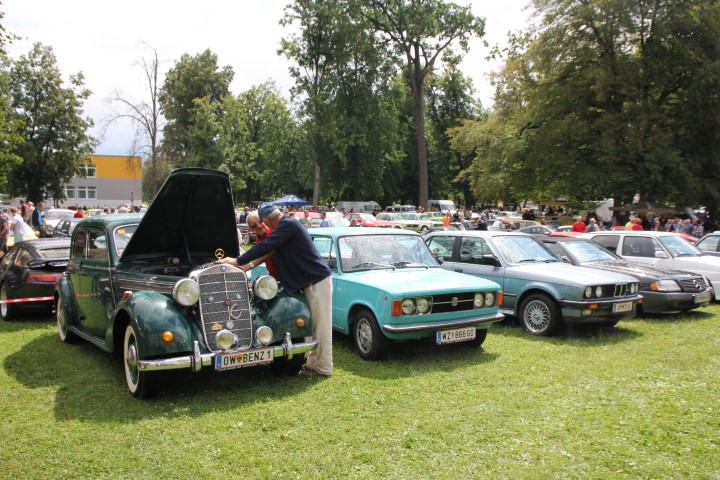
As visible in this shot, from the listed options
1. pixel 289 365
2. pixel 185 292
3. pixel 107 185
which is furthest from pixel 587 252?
pixel 107 185

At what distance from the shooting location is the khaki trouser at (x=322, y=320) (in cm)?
609

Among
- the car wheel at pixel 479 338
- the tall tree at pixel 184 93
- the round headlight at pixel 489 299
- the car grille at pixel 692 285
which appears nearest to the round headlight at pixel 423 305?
the round headlight at pixel 489 299

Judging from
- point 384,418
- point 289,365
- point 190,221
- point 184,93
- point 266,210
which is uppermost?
point 184,93

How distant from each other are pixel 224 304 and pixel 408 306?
2244mm

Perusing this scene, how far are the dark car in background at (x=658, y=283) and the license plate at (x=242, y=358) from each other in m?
6.57

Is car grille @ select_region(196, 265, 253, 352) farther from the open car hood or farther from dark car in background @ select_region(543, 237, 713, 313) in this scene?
dark car in background @ select_region(543, 237, 713, 313)

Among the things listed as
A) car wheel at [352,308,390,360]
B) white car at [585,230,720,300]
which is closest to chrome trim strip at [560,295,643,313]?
car wheel at [352,308,390,360]

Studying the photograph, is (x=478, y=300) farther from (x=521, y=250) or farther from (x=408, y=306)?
(x=521, y=250)

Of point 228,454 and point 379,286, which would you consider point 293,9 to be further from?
point 228,454

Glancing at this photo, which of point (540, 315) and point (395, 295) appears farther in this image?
point (540, 315)

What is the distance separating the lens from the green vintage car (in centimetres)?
512

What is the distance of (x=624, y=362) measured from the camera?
690 centimetres

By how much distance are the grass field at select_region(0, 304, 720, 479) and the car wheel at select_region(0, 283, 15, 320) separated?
1828mm

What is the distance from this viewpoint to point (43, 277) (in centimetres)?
897
